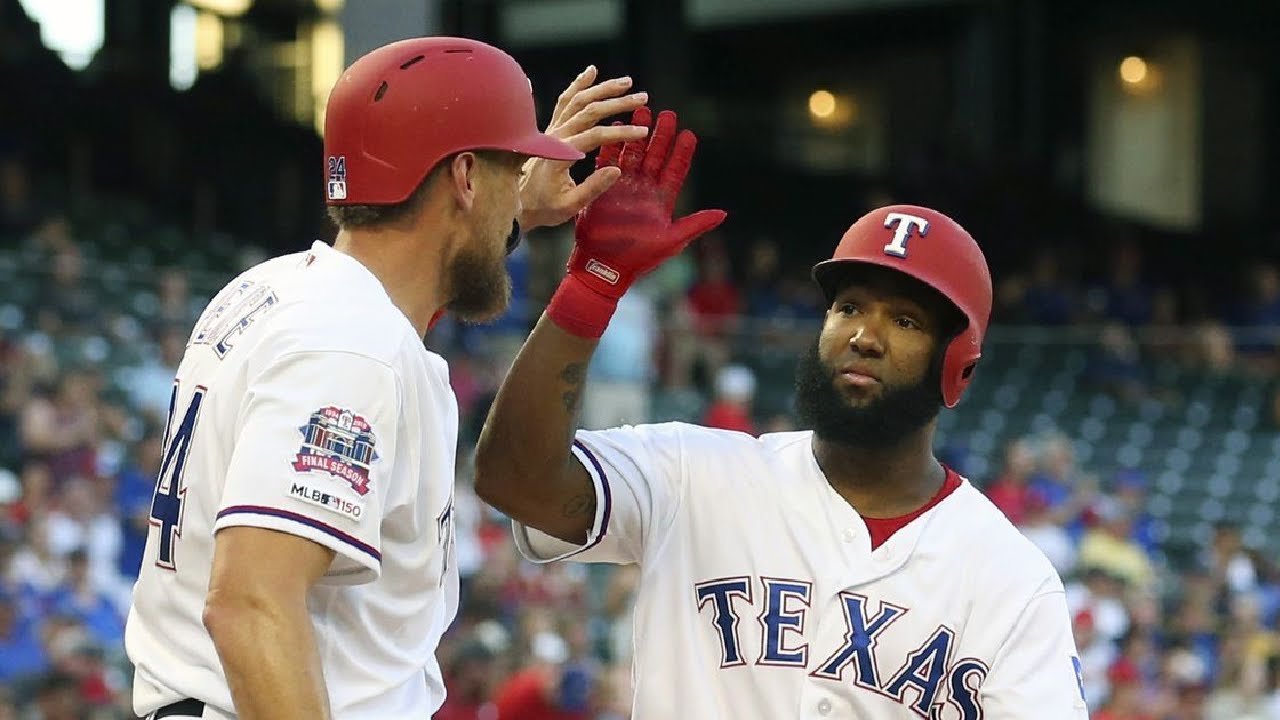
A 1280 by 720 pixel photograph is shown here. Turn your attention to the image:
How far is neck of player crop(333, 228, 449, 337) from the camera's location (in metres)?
2.59

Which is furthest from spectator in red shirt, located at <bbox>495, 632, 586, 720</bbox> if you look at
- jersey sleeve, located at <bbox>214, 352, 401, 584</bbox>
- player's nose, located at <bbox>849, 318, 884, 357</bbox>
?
jersey sleeve, located at <bbox>214, 352, 401, 584</bbox>

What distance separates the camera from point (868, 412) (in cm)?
330

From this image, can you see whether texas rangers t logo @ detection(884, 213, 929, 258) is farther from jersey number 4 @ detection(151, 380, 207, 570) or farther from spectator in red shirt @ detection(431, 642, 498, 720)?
spectator in red shirt @ detection(431, 642, 498, 720)

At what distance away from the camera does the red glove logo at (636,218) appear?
3164 millimetres

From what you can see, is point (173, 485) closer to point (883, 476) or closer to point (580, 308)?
point (580, 308)

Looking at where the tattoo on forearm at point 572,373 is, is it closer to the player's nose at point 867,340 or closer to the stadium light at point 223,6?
the player's nose at point 867,340

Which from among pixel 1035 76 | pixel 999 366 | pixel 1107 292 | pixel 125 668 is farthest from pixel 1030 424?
pixel 1035 76

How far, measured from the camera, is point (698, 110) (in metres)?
22.5

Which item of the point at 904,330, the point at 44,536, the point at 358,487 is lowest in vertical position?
the point at 44,536

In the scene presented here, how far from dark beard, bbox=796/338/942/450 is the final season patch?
1204mm

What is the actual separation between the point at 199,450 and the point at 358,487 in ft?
0.86

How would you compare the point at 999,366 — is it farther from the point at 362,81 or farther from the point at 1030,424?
the point at 362,81

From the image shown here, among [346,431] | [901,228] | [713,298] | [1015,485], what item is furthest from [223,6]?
[346,431]

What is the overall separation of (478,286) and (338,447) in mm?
451
